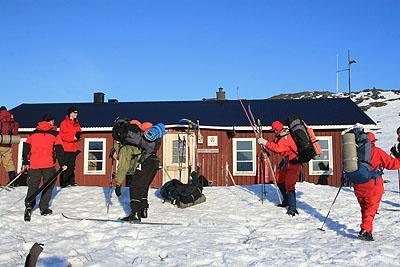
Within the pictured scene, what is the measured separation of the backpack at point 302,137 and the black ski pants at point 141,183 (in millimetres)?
2806

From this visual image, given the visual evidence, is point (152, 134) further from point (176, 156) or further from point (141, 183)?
point (176, 156)

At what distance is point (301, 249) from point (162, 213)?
3589mm

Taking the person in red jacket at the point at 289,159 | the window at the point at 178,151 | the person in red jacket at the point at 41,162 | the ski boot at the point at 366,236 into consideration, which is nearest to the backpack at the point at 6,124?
the person in red jacket at the point at 41,162

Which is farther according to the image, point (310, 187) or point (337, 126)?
point (337, 126)

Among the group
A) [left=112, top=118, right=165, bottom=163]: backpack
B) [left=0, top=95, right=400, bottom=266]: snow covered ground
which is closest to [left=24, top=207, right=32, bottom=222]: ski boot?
[left=0, top=95, right=400, bottom=266]: snow covered ground

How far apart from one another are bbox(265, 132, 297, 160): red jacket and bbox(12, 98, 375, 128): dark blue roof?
27.7ft

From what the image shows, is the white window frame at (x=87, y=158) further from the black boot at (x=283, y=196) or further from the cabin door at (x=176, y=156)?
the black boot at (x=283, y=196)

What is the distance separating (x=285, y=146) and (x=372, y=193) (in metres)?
2.30

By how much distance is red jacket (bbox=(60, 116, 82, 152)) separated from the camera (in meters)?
11.7

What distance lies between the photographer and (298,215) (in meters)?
8.62

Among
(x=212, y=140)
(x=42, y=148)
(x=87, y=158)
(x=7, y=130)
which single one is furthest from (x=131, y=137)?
(x=87, y=158)

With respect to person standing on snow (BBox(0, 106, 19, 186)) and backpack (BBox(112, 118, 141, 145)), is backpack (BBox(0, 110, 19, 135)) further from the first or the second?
backpack (BBox(112, 118, 141, 145))

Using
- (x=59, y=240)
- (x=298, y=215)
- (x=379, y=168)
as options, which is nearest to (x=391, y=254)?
(x=379, y=168)

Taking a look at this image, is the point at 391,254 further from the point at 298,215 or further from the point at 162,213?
the point at 162,213
